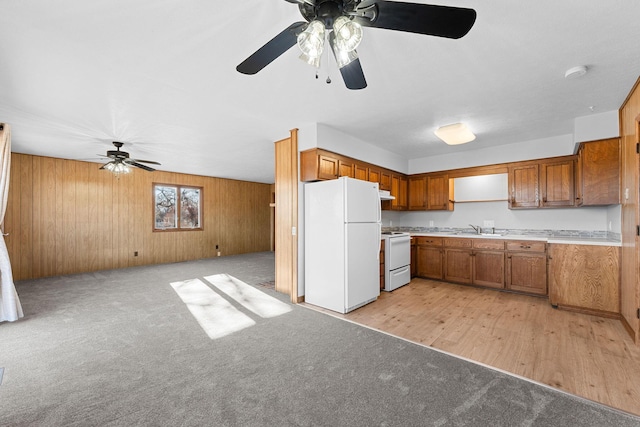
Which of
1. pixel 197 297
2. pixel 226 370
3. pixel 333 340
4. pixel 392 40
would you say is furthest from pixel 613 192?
pixel 197 297

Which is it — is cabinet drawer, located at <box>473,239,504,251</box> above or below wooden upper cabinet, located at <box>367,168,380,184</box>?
below

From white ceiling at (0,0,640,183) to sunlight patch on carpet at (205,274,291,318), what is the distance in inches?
96.9

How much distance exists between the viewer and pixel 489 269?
14.0ft

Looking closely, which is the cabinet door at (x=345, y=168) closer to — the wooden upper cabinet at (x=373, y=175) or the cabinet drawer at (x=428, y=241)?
the wooden upper cabinet at (x=373, y=175)

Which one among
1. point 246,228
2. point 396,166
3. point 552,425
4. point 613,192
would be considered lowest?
point 552,425

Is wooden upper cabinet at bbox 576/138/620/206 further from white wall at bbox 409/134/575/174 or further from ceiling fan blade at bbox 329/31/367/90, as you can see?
ceiling fan blade at bbox 329/31/367/90

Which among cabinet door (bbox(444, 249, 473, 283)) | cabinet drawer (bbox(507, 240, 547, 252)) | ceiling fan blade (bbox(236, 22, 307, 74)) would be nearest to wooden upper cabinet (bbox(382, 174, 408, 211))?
cabinet door (bbox(444, 249, 473, 283))

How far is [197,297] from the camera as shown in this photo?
398 cm

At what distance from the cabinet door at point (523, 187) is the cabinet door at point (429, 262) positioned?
145cm

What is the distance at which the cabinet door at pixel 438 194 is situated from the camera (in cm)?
512

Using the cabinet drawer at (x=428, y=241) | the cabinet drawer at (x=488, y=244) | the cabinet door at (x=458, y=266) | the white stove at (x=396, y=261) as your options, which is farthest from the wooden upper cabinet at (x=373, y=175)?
the cabinet drawer at (x=488, y=244)

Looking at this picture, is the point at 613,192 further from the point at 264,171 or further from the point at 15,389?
the point at 264,171

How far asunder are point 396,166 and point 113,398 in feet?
16.6

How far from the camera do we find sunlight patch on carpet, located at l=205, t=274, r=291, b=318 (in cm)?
341
